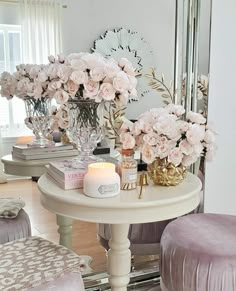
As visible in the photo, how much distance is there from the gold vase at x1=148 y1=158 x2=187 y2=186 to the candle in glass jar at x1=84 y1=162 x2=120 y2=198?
0.71 feet

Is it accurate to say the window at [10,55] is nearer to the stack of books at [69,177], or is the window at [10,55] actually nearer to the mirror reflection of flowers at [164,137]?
the stack of books at [69,177]

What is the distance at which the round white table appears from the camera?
4.26 ft

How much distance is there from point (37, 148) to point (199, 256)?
3.12 feet

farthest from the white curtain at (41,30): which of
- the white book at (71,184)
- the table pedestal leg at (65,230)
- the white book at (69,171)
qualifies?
the table pedestal leg at (65,230)

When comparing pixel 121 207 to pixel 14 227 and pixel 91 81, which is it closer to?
pixel 91 81

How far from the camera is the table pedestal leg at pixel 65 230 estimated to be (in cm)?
205

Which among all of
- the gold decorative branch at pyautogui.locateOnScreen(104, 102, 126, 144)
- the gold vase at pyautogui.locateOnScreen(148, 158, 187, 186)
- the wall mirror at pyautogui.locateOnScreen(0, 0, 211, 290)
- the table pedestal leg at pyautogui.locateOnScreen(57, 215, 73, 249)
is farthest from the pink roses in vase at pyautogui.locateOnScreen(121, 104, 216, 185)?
the table pedestal leg at pyautogui.locateOnScreen(57, 215, 73, 249)

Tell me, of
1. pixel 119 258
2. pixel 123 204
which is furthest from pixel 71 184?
pixel 119 258

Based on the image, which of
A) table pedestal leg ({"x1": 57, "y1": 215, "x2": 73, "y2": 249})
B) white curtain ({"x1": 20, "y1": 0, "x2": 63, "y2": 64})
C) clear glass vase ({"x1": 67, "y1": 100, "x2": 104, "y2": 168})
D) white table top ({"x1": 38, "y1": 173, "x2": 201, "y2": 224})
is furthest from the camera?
table pedestal leg ({"x1": 57, "y1": 215, "x2": 73, "y2": 249})

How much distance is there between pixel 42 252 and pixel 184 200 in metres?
0.58

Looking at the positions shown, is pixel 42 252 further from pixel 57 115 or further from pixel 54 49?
pixel 54 49

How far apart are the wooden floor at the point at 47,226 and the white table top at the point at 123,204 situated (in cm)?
50

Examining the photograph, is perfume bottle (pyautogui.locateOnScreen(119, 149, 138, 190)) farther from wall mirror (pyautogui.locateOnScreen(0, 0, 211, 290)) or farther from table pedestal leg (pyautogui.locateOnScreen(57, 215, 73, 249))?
table pedestal leg (pyautogui.locateOnScreen(57, 215, 73, 249))

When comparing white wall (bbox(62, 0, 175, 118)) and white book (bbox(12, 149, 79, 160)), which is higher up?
white wall (bbox(62, 0, 175, 118))
